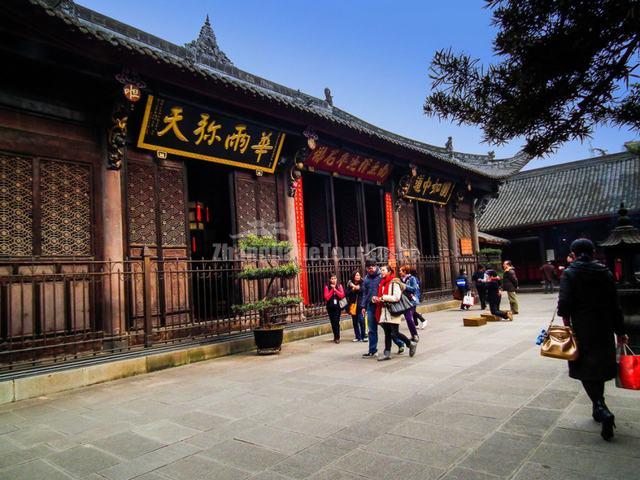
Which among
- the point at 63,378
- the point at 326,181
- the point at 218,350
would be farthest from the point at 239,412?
the point at 326,181

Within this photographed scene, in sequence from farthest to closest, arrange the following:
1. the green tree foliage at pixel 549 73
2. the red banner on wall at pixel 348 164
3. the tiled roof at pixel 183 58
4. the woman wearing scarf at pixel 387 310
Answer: the red banner on wall at pixel 348 164 < the woman wearing scarf at pixel 387 310 < the tiled roof at pixel 183 58 < the green tree foliage at pixel 549 73

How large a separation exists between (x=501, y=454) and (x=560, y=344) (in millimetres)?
963

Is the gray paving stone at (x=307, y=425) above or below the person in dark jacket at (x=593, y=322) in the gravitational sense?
below

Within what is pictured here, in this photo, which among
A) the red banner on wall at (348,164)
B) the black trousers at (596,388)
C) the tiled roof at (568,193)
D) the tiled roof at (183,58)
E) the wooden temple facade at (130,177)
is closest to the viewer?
the black trousers at (596,388)

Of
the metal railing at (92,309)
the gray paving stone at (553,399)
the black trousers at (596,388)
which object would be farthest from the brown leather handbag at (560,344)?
the metal railing at (92,309)

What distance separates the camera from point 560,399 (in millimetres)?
3918

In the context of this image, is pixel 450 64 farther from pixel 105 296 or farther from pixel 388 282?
pixel 105 296

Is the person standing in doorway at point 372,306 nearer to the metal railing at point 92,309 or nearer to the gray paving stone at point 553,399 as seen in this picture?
the metal railing at point 92,309

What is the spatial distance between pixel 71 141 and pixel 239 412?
5324 millimetres

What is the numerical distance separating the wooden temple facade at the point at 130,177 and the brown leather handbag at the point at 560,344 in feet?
17.1

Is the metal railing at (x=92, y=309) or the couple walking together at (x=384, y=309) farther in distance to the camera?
the couple walking together at (x=384, y=309)

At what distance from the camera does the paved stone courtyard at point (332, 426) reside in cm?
271

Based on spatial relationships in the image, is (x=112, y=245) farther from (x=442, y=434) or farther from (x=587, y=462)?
(x=587, y=462)

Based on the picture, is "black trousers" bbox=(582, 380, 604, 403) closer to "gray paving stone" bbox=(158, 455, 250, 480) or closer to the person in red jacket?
"gray paving stone" bbox=(158, 455, 250, 480)
